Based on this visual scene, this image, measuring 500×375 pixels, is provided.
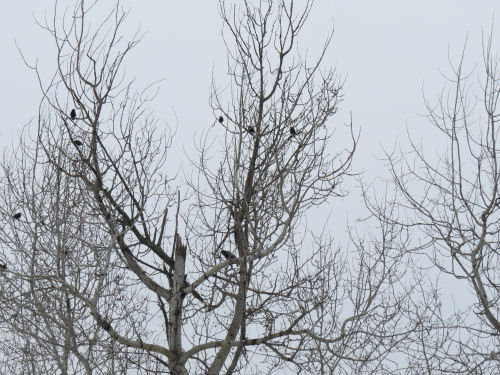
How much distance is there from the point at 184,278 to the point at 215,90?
1.80 m

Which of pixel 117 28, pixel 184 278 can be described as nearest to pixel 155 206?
pixel 184 278

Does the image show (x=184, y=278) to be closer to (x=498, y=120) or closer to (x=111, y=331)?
(x=111, y=331)

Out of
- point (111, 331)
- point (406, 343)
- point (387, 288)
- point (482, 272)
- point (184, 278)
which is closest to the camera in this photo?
point (111, 331)

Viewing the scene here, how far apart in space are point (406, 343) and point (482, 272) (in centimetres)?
281

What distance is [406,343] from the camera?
29.3ft

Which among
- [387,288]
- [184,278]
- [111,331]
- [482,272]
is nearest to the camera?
[111,331]

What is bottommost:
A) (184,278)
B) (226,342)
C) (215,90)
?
(226,342)

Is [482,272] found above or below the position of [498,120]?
below

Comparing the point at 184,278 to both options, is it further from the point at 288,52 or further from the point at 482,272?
the point at 482,272

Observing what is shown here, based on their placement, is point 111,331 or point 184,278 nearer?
point 111,331

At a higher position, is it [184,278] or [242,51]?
[242,51]

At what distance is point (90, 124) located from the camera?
18.1ft

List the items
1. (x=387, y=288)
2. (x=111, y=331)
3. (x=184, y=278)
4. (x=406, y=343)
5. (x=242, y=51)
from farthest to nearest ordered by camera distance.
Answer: (x=387, y=288) → (x=406, y=343) → (x=242, y=51) → (x=184, y=278) → (x=111, y=331)

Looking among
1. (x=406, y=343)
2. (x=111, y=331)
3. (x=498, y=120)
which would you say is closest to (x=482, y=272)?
(x=498, y=120)
